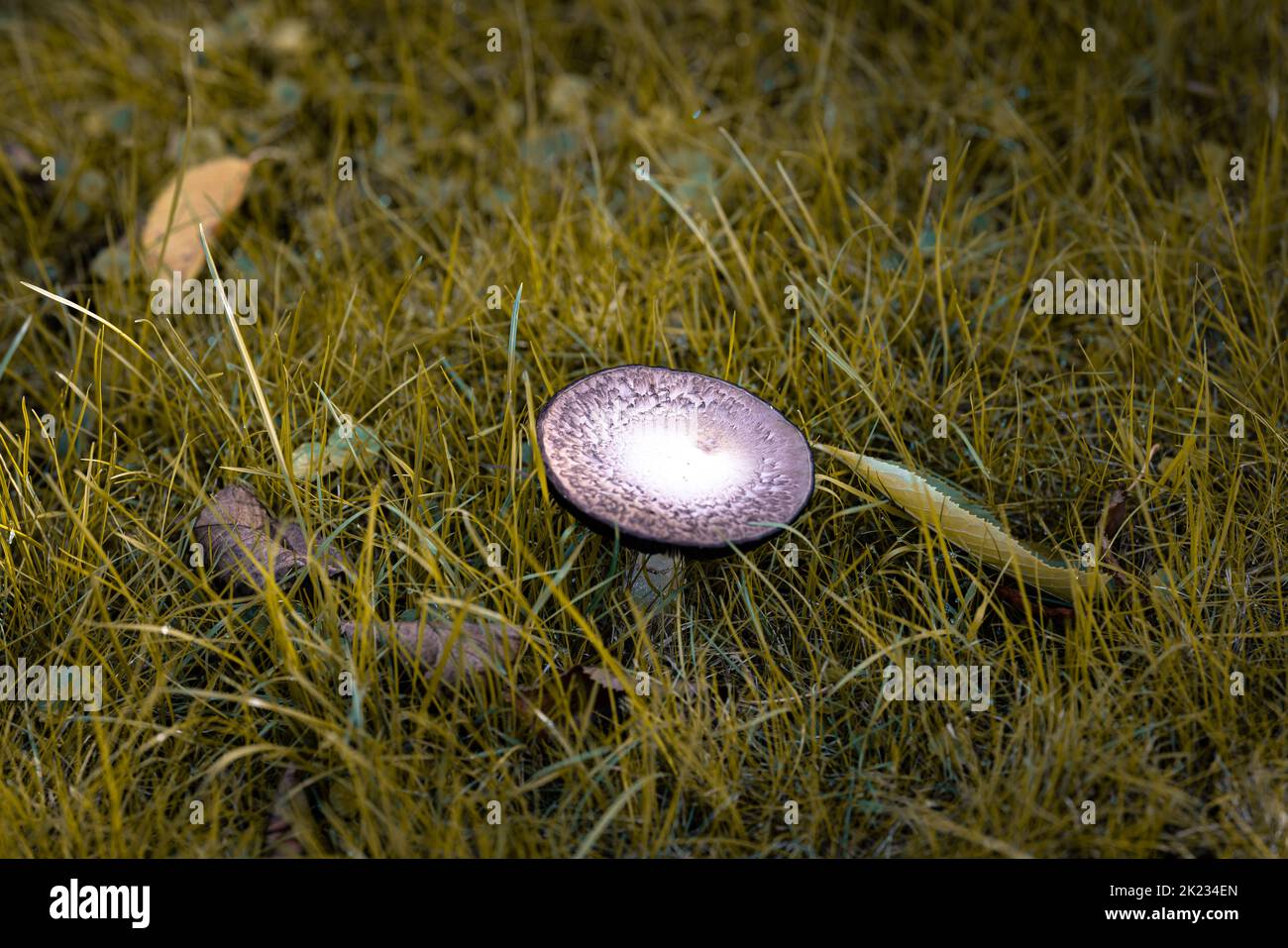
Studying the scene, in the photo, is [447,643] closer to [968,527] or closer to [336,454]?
[336,454]

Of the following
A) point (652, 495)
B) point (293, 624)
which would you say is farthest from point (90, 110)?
point (652, 495)

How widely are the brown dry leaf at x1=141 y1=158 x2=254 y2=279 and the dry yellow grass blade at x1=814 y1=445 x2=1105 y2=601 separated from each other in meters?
2.12

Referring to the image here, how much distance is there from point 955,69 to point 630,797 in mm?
3082

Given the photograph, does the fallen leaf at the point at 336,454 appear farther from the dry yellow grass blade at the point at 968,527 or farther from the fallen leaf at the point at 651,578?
the dry yellow grass blade at the point at 968,527

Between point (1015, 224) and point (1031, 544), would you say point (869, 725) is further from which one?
point (1015, 224)

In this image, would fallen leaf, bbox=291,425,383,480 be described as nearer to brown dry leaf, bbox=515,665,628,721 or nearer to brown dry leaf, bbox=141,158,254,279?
brown dry leaf, bbox=515,665,628,721

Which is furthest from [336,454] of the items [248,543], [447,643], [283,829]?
[283,829]

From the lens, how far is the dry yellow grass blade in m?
2.54

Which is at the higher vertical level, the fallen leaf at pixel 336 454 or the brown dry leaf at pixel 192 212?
the brown dry leaf at pixel 192 212

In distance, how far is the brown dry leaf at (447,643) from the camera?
2330 mm

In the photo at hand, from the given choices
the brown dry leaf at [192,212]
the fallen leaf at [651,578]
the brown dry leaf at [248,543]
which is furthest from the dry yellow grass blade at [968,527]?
the brown dry leaf at [192,212]

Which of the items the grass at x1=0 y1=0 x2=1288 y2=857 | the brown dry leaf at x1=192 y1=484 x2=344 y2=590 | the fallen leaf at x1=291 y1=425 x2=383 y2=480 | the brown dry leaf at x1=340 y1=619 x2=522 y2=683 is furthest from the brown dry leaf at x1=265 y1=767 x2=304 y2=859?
the fallen leaf at x1=291 y1=425 x2=383 y2=480

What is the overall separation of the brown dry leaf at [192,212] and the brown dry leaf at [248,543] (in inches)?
41.9

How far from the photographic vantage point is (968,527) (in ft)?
8.54
